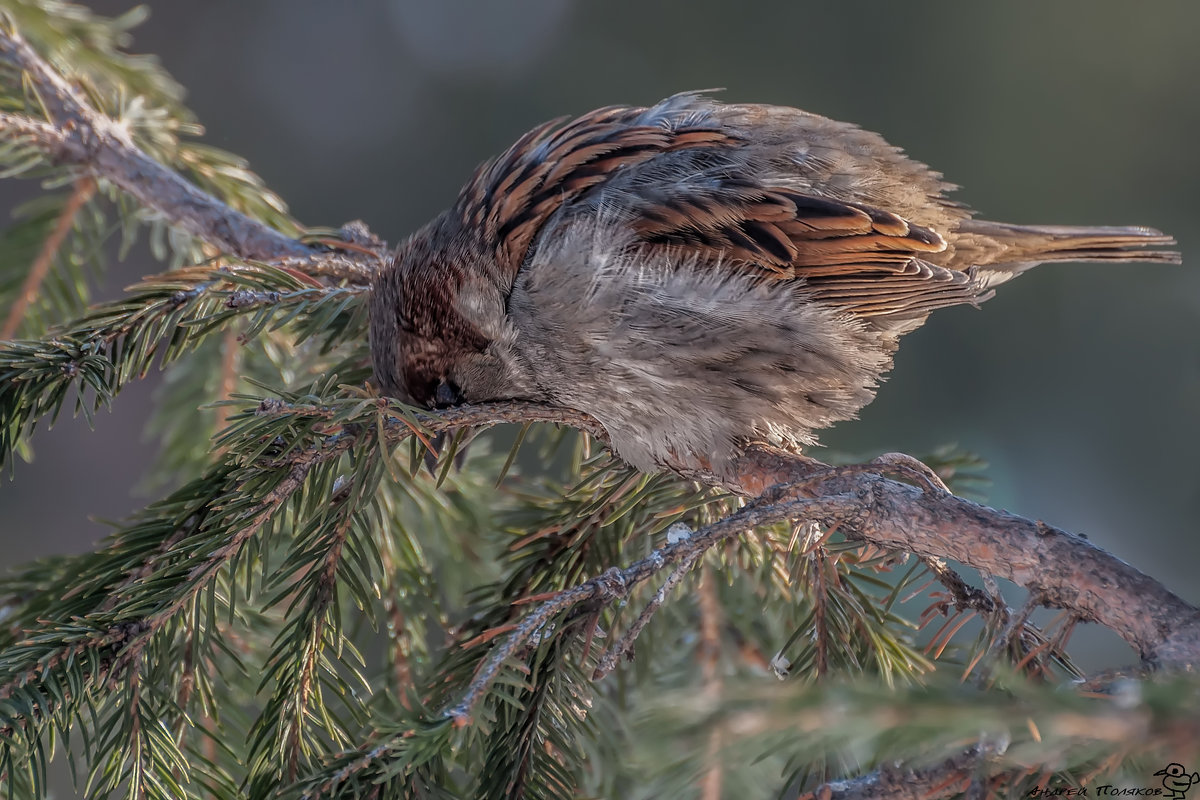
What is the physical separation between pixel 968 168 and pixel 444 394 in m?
2.84

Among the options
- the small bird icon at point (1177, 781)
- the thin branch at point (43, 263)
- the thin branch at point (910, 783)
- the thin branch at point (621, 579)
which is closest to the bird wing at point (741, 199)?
the thin branch at point (621, 579)

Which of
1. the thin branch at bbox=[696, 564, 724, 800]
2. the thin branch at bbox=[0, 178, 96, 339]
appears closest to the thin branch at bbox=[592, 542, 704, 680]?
the thin branch at bbox=[696, 564, 724, 800]

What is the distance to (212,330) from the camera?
131 cm

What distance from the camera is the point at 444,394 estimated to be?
1727 mm

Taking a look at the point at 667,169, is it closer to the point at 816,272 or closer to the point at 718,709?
the point at 816,272

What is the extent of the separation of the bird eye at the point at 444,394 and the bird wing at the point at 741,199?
22 cm

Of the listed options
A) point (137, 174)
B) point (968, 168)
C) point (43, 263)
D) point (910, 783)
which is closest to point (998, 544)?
point (910, 783)

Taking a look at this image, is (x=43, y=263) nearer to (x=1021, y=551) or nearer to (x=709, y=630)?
(x=709, y=630)

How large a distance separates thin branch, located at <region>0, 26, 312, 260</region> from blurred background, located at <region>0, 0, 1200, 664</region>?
2.09 m

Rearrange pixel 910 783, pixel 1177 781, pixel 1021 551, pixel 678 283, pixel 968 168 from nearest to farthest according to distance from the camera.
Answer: pixel 1177 781 → pixel 910 783 → pixel 1021 551 → pixel 678 283 → pixel 968 168

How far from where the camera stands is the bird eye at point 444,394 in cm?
172

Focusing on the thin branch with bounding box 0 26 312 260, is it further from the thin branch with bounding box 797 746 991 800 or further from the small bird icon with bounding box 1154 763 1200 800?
the small bird icon with bounding box 1154 763 1200 800

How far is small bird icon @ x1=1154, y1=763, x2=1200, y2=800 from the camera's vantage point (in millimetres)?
703

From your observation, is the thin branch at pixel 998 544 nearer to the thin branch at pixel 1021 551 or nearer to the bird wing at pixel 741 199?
the thin branch at pixel 1021 551
